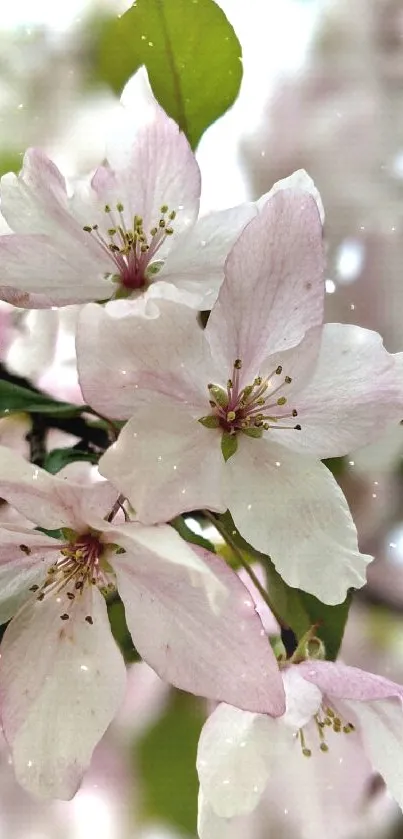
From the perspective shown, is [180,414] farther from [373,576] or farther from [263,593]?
[373,576]

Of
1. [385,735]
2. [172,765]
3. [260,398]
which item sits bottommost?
[172,765]

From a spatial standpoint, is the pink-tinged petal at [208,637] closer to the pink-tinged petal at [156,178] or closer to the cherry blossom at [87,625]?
the cherry blossom at [87,625]

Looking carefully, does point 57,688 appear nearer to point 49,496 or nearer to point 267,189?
point 49,496

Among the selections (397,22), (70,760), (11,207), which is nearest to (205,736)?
(70,760)

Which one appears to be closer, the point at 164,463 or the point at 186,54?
the point at 164,463

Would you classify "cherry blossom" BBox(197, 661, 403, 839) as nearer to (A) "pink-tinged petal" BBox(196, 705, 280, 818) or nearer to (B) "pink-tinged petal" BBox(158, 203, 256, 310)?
(A) "pink-tinged petal" BBox(196, 705, 280, 818)

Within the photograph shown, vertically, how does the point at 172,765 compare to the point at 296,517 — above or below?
below

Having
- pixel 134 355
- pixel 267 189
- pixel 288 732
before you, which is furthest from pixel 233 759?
pixel 267 189
